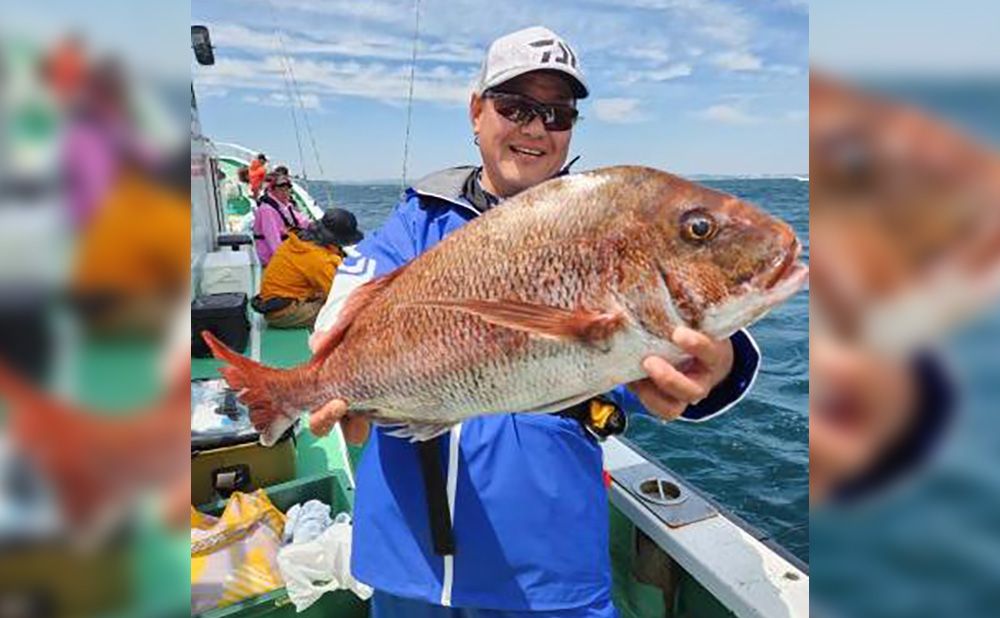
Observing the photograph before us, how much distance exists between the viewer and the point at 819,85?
496mm

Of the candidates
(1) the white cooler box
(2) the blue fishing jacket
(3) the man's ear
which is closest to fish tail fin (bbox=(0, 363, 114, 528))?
(2) the blue fishing jacket

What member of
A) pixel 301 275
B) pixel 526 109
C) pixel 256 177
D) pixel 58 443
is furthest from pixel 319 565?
pixel 256 177

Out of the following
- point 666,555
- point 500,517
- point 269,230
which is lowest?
point 666,555

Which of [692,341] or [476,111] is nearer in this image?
[692,341]

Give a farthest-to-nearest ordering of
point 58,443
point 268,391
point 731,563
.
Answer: point 731,563
point 268,391
point 58,443

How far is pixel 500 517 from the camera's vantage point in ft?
6.46

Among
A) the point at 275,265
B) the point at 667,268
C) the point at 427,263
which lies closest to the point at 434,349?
the point at 427,263

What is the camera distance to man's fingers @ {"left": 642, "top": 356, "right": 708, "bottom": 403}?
1.47 m

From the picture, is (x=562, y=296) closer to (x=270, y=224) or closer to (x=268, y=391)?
(x=268, y=391)

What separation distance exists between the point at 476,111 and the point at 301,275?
571 centimetres

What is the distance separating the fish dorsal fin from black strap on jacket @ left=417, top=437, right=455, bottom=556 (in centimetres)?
39

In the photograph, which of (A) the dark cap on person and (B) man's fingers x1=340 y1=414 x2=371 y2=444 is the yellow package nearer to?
(B) man's fingers x1=340 y1=414 x2=371 y2=444

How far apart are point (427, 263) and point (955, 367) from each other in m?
1.30

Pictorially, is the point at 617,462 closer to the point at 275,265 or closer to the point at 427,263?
the point at 427,263
